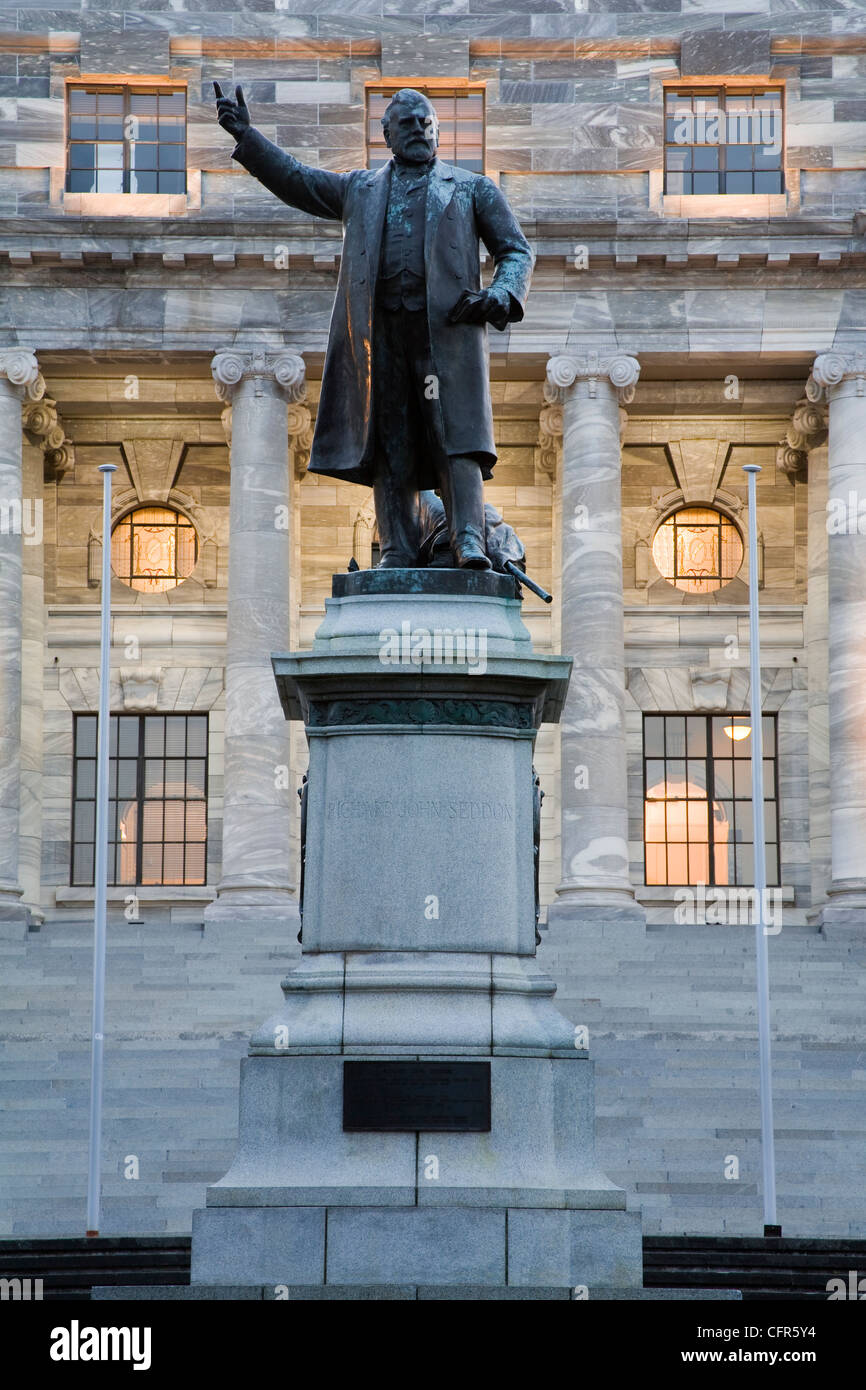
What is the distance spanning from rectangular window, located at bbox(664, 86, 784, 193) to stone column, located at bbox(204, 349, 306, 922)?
28.2ft

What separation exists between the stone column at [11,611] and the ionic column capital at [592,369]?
9.33m

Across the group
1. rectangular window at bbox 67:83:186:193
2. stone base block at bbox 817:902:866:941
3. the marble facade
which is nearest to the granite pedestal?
the marble facade

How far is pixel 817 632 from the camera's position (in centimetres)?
4512

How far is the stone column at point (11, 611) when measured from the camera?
1591 inches

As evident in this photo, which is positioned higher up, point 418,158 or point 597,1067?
point 418,158

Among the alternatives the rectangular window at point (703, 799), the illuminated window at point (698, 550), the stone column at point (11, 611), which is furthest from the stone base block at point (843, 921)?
the stone column at point (11, 611)

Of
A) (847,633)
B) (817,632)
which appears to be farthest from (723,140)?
(847,633)

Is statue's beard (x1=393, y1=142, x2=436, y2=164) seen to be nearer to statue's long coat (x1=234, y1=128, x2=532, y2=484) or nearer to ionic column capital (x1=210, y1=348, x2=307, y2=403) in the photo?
statue's long coat (x1=234, y1=128, x2=532, y2=484)

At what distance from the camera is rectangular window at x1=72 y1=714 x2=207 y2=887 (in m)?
45.7

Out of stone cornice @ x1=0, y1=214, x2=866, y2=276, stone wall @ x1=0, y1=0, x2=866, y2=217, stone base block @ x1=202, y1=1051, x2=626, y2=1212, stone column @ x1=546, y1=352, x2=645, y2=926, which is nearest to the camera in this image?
stone base block @ x1=202, y1=1051, x2=626, y2=1212

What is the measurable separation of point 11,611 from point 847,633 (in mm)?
14509

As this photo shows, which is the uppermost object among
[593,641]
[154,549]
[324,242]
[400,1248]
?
[324,242]

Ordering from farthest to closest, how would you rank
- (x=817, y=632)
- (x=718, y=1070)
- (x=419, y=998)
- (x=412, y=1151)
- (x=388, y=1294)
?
1. (x=817, y=632)
2. (x=718, y=1070)
3. (x=419, y=998)
4. (x=412, y=1151)
5. (x=388, y=1294)

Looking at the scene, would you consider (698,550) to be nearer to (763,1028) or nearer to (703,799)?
(703,799)
